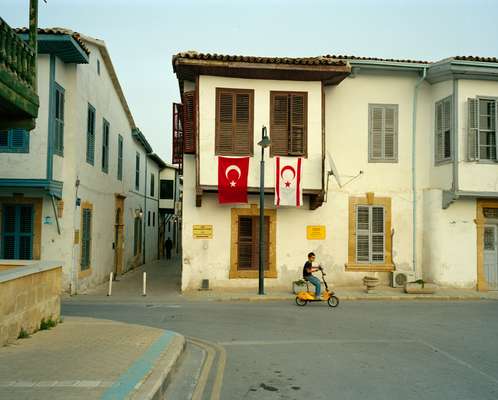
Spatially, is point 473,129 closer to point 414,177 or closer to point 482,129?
point 482,129

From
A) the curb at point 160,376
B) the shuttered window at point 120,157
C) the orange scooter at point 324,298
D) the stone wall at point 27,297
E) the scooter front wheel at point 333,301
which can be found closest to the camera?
the curb at point 160,376

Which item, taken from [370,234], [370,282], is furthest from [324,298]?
[370,234]

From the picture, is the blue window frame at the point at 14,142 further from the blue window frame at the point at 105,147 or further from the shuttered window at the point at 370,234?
the shuttered window at the point at 370,234

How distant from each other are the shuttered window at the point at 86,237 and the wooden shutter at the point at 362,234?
9.61 metres

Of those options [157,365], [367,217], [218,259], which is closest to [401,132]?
[367,217]

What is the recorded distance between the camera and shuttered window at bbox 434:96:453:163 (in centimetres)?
1802

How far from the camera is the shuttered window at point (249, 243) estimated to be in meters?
17.7

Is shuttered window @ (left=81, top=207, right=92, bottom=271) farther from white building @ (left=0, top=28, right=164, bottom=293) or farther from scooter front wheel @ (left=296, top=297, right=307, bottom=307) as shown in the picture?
scooter front wheel @ (left=296, top=297, right=307, bottom=307)

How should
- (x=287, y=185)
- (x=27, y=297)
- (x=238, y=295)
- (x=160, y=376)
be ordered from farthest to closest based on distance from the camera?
(x=287, y=185) → (x=238, y=295) → (x=27, y=297) → (x=160, y=376)

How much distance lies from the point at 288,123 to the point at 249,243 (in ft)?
14.2

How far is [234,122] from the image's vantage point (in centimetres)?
1709

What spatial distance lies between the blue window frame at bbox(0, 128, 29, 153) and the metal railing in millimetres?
9318

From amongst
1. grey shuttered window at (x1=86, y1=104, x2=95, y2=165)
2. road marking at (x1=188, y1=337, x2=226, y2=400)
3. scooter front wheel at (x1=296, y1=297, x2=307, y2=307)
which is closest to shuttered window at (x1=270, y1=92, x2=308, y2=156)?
scooter front wheel at (x1=296, y1=297, x2=307, y2=307)

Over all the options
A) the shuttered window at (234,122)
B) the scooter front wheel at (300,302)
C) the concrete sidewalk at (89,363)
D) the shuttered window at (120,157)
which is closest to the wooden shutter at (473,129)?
the shuttered window at (234,122)
